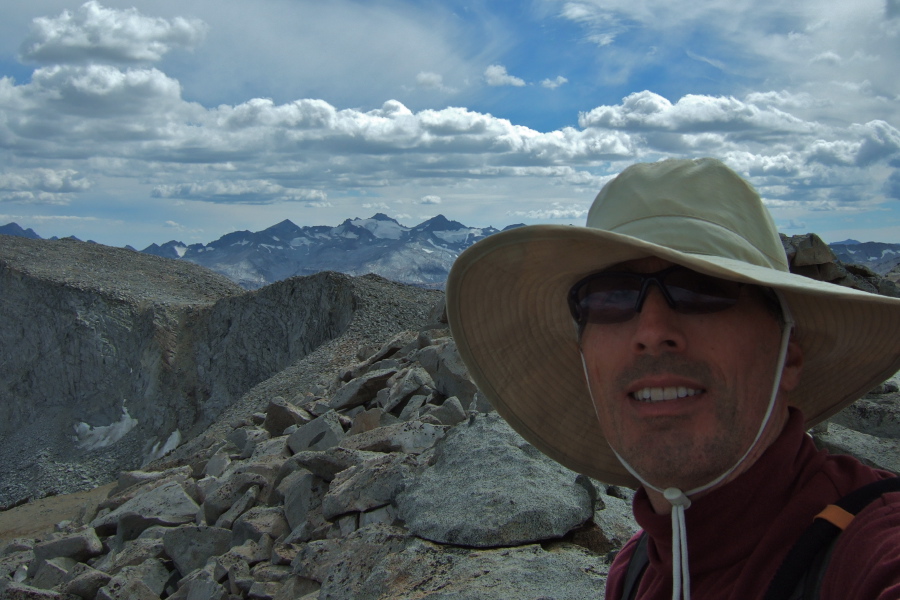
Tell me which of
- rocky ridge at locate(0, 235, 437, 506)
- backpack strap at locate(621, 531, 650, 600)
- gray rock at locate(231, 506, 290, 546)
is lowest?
rocky ridge at locate(0, 235, 437, 506)

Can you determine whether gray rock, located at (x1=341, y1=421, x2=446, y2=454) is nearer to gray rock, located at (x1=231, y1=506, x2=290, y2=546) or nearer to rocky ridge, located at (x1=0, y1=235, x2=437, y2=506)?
gray rock, located at (x1=231, y1=506, x2=290, y2=546)

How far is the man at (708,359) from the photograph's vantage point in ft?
5.77

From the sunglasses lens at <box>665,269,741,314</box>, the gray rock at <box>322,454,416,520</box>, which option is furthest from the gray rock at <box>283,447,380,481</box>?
the sunglasses lens at <box>665,269,741,314</box>

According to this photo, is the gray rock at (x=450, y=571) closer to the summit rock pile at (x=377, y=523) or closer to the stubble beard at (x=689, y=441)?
the summit rock pile at (x=377, y=523)

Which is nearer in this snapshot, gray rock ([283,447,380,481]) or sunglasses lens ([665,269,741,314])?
sunglasses lens ([665,269,741,314])

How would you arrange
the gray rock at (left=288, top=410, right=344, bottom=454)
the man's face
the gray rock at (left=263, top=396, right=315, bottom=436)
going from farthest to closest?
the gray rock at (left=263, top=396, right=315, bottom=436) → the gray rock at (left=288, top=410, right=344, bottom=454) → the man's face

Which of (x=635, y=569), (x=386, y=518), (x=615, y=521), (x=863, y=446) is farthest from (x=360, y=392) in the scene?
(x=635, y=569)

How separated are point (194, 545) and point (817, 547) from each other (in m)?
7.30

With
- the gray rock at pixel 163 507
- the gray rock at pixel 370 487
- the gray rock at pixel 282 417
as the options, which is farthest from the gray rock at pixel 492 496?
the gray rock at pixel 282 417

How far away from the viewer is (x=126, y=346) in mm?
32750

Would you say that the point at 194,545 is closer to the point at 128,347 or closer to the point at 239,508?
the point at 239,508

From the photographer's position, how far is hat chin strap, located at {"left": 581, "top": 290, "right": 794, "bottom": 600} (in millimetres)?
1772

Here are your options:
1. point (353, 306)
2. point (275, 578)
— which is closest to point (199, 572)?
point (275, 578)

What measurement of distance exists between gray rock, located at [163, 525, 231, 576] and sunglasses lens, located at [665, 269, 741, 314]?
22.4ft
